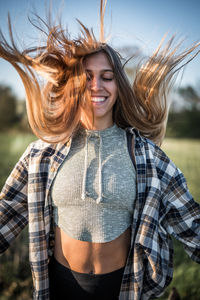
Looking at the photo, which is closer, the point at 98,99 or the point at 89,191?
the point at 89,191

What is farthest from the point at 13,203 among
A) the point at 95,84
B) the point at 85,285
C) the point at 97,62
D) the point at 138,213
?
the point at 97,62

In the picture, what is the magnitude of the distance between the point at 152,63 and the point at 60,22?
805 mm

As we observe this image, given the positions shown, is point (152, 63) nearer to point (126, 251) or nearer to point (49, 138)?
point (49, 138)

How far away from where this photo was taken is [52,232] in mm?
1852

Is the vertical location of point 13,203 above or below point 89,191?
below

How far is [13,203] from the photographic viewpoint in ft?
5.72

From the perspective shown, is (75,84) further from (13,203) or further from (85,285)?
(85,285)

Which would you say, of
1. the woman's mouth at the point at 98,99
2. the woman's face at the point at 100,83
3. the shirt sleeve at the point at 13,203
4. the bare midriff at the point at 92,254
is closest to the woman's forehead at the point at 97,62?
the woman's face at the point at 100,83

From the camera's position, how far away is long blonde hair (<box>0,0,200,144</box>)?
5.44 feet

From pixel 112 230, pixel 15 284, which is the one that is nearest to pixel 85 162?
pixel 112 230

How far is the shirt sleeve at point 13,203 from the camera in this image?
1.72 metres

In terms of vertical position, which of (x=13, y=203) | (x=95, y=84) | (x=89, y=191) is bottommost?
(x=13, y=203)

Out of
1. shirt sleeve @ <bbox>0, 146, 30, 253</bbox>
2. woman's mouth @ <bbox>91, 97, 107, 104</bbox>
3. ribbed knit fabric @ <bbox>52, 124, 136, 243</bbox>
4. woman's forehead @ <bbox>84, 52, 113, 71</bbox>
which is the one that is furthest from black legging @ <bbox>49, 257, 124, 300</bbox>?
woman's forehead @ <bbox>84, 52, 113, 71</bbox>

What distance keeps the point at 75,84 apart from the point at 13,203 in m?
1.02
